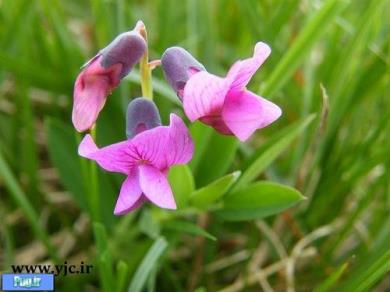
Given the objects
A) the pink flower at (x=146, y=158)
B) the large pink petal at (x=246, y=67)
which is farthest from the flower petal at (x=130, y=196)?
the large pink petal at (x=246, y=67)

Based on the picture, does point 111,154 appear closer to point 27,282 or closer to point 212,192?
point 212,192

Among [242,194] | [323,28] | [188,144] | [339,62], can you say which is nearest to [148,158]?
[188,144]

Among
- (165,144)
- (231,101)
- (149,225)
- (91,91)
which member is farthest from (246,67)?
(149,225)

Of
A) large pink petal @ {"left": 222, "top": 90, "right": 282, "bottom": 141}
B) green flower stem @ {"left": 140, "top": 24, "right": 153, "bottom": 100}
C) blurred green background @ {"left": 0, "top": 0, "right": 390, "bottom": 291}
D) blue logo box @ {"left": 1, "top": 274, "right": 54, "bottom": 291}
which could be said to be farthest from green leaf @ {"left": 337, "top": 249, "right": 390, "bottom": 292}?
blue logo box @ {"left": 1, "top": 274, "right": 54, "bottom": 291}

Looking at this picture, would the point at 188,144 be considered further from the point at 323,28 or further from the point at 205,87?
the point at 323,28

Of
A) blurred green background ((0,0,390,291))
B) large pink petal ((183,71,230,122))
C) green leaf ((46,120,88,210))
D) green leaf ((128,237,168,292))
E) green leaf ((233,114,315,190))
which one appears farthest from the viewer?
green leaf ((46,120,88,210))

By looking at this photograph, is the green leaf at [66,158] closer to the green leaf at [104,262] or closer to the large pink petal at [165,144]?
the green leaf at [104,262]

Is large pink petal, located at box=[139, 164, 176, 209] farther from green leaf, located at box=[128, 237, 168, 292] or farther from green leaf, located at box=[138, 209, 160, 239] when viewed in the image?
green leaf, located at box=[138, 209, 160, 239]
